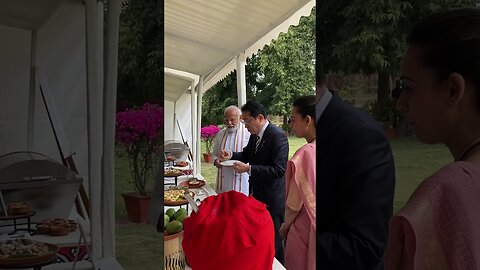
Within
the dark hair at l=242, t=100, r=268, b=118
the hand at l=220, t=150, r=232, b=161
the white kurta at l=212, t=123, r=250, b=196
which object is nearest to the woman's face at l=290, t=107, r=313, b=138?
the dark hair at l=242, t=100, r=268, b=118

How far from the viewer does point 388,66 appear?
23.0 inches

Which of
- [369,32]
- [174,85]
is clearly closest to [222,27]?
[369,32]

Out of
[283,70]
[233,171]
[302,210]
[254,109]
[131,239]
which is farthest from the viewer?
[283,70]

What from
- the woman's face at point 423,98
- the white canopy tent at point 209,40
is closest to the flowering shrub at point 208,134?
the white canopy tent at point 209,40

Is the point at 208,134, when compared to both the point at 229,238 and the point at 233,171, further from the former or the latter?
the point at 229,238

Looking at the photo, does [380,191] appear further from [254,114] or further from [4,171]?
[254,114]

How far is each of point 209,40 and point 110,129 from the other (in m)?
3.62

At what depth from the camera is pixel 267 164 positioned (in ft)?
8.47

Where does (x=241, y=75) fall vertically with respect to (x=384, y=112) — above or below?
above

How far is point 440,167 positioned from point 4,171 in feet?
2.65

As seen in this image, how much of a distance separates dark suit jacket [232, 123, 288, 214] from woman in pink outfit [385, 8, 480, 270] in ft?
6.42

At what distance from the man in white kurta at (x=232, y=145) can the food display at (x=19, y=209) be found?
243cm

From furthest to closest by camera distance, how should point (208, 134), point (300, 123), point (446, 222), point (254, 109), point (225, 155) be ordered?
point (208, 134) < point (225, 155) < point (254, 109) < point (300, 123) < point (446, 222)

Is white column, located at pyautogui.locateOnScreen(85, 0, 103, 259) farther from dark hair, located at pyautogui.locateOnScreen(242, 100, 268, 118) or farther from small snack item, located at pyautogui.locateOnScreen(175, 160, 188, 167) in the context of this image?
small snack item, located at pyautogui.locateOnScreen(175, 160, 188, 167)
